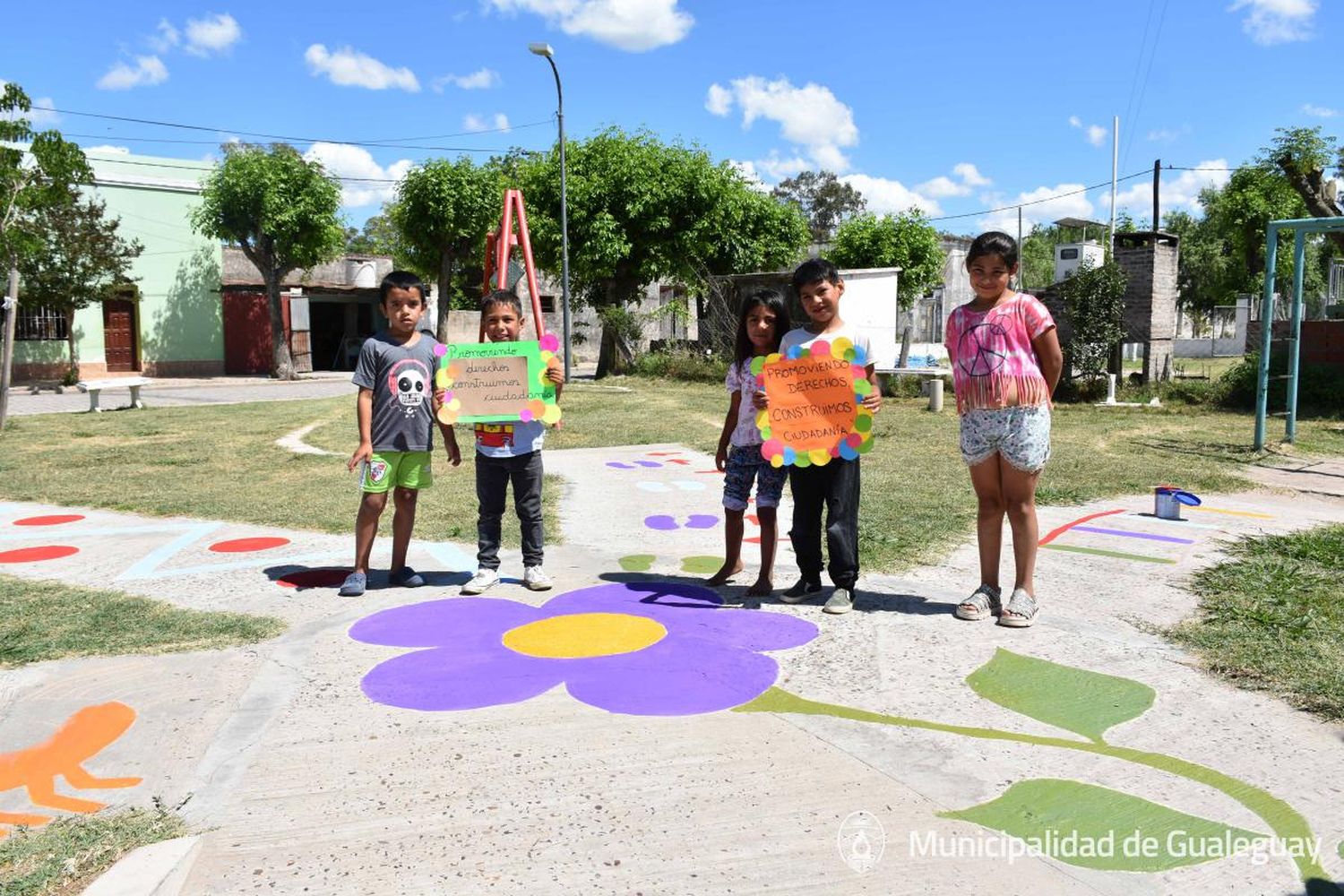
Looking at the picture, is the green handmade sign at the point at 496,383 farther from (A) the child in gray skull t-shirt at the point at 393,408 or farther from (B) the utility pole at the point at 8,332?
(B) the utility pole at the point at 8,332

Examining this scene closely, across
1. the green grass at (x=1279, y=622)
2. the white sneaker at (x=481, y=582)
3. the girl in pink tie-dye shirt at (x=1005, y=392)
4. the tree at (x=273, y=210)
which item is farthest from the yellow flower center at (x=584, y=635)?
the tree at (x=273, y=210)

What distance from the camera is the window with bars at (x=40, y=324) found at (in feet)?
86.7

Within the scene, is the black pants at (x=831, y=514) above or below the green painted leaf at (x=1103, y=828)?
above

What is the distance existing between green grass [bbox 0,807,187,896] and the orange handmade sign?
115 inches

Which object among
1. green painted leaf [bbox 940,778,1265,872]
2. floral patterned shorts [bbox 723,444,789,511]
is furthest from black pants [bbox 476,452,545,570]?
green painted leaf [bbox 940,778,1265,872]

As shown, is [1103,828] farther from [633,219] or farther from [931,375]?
[633,219]

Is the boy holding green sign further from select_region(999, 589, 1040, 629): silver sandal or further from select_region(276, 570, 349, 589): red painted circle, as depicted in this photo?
select_region(999, 589, 1040, 629): silver sandal

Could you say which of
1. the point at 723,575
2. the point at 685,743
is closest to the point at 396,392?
the point at 723,575

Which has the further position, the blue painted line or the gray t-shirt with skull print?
the blue painted line

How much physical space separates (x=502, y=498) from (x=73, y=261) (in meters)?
24.6

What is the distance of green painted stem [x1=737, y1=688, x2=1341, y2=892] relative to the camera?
2568 millimetres

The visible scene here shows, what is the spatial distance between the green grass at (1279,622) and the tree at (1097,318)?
11.8 metres

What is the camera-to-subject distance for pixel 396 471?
202 inches

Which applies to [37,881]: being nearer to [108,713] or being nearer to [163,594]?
[108,713]
